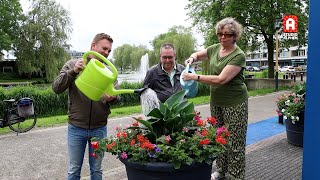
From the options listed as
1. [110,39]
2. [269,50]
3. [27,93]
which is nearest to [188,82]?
[110,39]

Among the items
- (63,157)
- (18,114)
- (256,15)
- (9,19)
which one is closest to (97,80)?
(63,157)

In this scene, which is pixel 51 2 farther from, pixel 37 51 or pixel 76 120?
pixel 76 120

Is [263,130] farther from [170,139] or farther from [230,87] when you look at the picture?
[170,139]

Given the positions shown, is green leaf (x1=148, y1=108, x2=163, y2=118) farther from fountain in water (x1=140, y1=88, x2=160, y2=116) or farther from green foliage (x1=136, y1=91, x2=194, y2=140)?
fountain in water (x1=140, y1=88, x2=160, y2=116)

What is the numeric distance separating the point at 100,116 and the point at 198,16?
18.7 metres

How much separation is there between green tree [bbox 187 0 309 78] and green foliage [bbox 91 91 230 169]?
51.7ft

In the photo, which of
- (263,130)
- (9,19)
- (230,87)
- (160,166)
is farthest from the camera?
(9,19)

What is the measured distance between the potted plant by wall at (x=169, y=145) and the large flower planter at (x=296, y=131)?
348cm

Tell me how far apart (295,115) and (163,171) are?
13.2 feet

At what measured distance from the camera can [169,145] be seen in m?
2.06

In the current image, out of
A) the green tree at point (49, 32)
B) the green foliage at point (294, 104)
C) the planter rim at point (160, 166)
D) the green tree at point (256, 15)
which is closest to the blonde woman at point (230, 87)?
the planter rim at point (160, 166)

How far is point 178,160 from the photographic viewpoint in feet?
6.19

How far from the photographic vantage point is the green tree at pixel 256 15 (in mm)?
17016

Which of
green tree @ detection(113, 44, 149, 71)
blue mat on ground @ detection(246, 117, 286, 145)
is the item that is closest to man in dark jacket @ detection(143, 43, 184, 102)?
blue mat on ground @ detection(246, 117, 286, 145)
